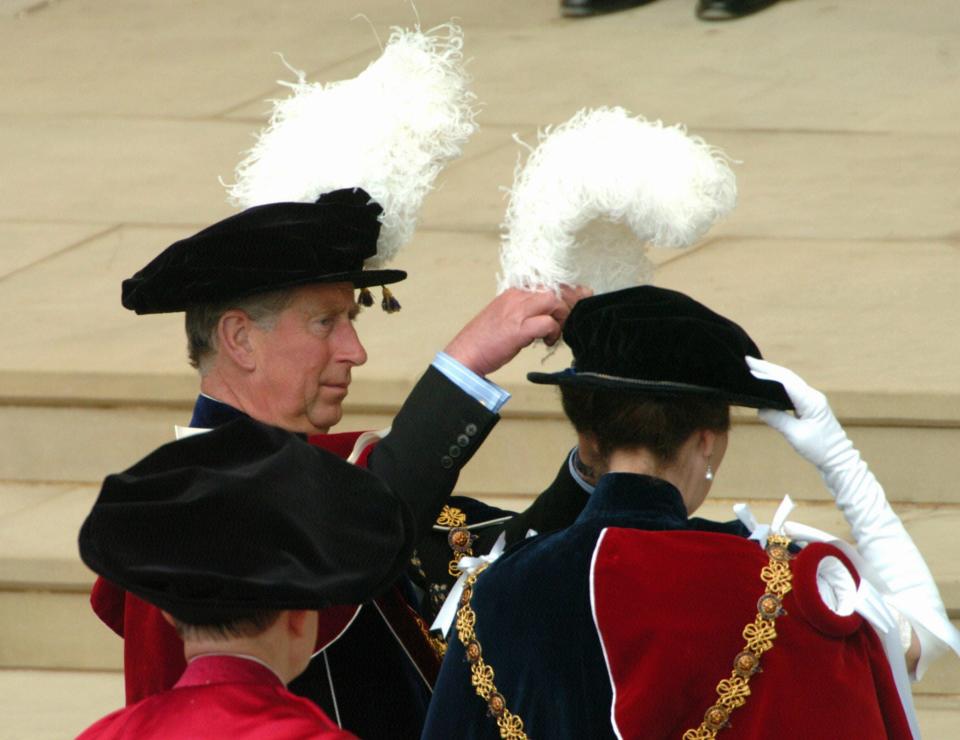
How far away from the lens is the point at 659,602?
241 cm

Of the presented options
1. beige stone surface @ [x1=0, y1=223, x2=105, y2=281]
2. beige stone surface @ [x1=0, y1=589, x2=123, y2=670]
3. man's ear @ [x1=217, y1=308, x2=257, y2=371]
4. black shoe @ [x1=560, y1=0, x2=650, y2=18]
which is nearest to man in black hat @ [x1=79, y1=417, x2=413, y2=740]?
man's ear @ [x1=217, y1=308, x2=257, y2=371]

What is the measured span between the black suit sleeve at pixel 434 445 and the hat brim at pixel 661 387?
0.15 meters

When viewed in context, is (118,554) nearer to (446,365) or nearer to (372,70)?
(446,365)

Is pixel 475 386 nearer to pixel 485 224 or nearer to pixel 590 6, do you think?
pixel 485 224

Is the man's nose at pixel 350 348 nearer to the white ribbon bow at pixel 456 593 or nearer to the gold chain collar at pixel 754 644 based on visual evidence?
the white ribbon bow at pixel 456 593

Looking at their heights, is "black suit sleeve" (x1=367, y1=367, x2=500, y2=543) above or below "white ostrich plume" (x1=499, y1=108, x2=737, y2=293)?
below

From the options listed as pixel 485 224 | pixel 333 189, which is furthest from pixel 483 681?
pixel 485 224

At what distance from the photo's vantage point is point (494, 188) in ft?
20.0

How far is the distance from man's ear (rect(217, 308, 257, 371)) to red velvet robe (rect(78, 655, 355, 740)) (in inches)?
37.3

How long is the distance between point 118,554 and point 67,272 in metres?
3.72

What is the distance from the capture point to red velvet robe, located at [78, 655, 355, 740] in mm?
1841

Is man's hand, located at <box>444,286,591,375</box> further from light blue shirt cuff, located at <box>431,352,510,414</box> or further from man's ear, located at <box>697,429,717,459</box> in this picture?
man's ear, located at <box>697,429,717,459</box>

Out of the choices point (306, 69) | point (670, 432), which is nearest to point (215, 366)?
point (670, 432)

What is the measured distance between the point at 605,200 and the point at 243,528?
106 cm
